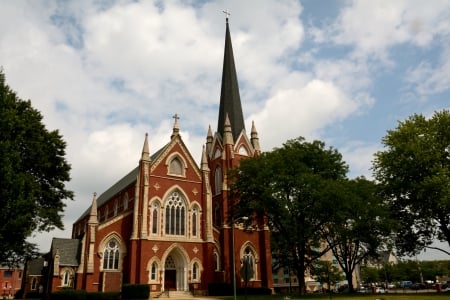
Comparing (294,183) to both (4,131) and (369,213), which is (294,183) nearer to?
(369,213)

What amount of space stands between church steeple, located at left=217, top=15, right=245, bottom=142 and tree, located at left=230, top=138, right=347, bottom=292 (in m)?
15.8

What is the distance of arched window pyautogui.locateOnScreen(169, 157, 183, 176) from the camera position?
4278 centimetres

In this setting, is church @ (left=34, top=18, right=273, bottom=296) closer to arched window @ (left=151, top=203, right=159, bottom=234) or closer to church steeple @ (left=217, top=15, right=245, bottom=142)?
arched window @ (left=151, top=203, right=159, bottom=234)

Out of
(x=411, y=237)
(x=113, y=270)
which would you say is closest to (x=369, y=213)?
(x=411, y=237)

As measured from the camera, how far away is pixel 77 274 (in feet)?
119

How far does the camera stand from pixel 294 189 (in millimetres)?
34094

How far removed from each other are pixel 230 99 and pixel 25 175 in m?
33.8

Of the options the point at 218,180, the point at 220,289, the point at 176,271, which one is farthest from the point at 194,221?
the point at 218,180

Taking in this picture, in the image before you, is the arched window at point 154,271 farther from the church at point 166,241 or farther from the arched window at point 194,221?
the arched window at point 194,221

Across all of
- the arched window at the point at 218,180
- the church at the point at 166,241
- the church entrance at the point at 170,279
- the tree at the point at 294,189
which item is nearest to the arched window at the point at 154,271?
the church at the point at 166,241

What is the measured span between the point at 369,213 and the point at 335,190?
4.39 meters

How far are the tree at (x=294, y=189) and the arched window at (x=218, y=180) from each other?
34.5 feet

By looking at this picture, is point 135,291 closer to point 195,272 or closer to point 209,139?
point 195,272

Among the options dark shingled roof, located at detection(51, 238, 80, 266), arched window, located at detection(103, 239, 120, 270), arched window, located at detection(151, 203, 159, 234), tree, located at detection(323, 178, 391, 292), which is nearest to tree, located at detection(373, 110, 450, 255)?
Result: tree, located at detection(323, 178, 391, 292)
